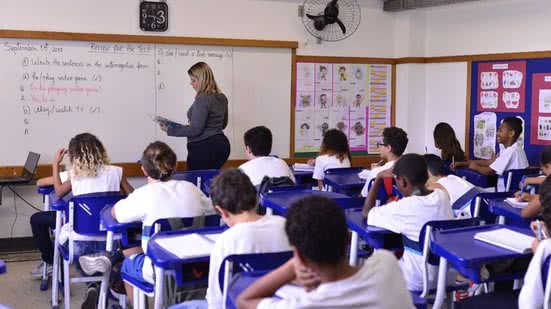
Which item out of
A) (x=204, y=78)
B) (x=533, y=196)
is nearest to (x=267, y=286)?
(x=533, y=196)

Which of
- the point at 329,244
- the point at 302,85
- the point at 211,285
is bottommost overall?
the point at 211,285

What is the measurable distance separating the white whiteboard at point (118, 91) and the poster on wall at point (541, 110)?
234cm

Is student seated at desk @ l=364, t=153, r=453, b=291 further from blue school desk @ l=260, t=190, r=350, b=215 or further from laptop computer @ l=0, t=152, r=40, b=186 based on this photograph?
laptop computer @ l=0, t=152, r=40, b=186

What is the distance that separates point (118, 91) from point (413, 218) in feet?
12.0

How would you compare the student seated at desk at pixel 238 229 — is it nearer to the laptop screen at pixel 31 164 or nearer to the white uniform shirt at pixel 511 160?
the laptop screen at pixel 31 164

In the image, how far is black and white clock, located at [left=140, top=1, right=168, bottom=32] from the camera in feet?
20.0

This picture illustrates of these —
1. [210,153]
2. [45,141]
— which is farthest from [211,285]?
[45,141]

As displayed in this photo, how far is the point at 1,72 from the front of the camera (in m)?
5.66

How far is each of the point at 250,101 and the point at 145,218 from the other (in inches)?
138

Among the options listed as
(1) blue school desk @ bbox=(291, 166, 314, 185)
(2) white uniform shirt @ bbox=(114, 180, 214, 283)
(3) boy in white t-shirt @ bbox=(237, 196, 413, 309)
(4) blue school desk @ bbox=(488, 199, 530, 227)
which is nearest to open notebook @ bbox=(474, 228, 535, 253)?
(4) blue school desk @ bbox=(488, 199, 530, 227)

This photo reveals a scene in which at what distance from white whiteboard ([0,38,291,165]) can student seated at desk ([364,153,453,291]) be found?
11.2 feet

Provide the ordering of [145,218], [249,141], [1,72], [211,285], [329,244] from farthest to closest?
[1,72] → [249,141] → [145,218] → [211,285] → [329,244]

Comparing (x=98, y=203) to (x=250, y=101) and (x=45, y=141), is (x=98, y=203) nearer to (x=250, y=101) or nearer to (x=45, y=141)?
(x=45, y=141)

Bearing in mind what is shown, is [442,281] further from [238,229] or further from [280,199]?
[280,199]
